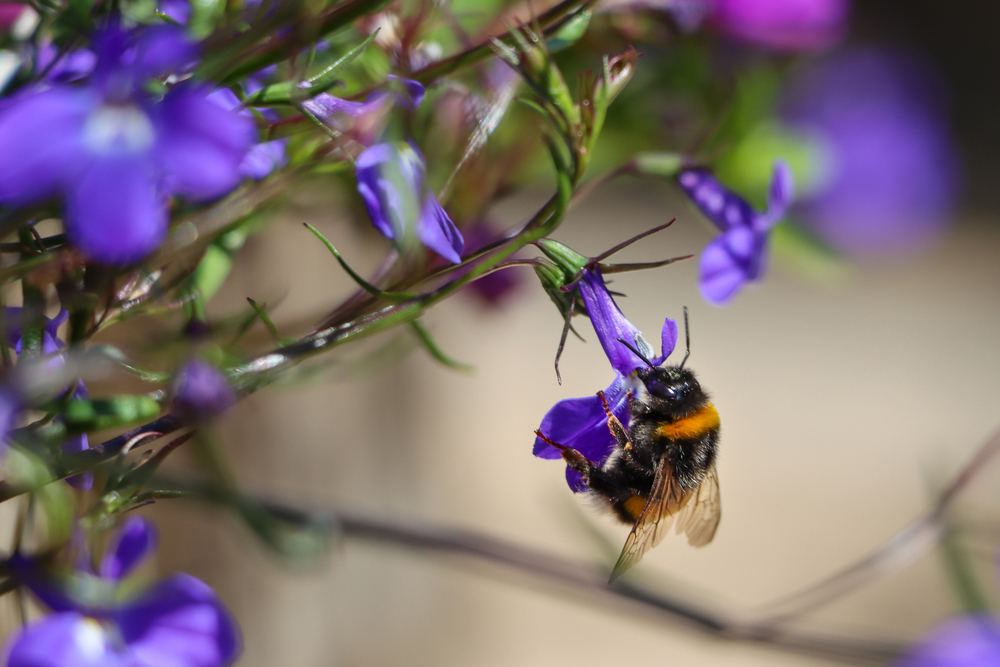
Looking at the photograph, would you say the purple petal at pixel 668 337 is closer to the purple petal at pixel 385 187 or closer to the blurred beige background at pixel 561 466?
the purple petal at pixel 385 187

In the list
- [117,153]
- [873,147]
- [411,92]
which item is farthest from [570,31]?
[873,147]

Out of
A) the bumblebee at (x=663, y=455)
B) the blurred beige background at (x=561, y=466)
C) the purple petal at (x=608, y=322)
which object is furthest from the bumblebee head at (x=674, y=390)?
the blurred beige background at (x=561, y=466)

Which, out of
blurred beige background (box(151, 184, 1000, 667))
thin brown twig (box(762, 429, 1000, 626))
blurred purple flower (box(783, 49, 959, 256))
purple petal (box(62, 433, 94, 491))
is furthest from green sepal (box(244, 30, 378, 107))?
blurred purple flower (box(783, 49, 959, 256))

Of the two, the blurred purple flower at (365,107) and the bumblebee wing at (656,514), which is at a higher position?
the blurred purple flower at (365,107)

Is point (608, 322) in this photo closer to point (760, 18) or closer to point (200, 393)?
point (200, 393)

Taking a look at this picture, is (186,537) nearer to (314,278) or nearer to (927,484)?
(314,278)
